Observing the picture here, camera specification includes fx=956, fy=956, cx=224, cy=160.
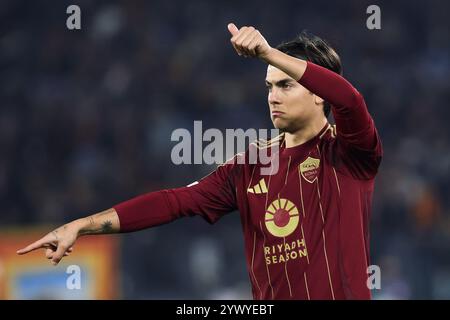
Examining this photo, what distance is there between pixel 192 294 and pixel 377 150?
184 inches

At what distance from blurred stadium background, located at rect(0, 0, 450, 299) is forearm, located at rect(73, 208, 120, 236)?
3.05m

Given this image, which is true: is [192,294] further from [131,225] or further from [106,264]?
[131,225]

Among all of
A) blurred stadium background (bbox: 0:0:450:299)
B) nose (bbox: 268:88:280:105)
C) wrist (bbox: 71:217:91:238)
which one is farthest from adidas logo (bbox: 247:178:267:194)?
blurred stadium background (bbox: 0:0:450:299)

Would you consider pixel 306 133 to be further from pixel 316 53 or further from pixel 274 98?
pixel 316 53

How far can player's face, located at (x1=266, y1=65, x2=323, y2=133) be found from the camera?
3973 millimetres

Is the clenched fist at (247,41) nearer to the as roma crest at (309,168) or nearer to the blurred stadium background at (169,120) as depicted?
the as roma crest at (309,168)

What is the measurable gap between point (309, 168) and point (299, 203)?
0.51 ft

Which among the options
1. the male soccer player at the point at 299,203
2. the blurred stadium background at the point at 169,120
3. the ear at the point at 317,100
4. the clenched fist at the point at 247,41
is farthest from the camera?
the blurred stadium background at the point at 169,120

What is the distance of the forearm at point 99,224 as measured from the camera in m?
3.90

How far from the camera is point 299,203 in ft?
12.8

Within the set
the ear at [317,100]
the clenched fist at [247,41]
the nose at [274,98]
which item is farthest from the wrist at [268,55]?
the ear at [317,100]

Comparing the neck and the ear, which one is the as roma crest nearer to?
the neck

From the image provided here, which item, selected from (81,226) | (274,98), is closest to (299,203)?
(274,98)

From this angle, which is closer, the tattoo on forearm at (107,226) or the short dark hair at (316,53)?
the tattoo on forearm at (107,226)
